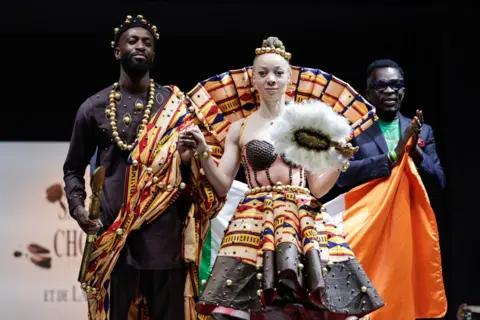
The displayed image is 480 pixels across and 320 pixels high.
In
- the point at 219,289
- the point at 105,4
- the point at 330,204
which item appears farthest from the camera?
the point at 105,4

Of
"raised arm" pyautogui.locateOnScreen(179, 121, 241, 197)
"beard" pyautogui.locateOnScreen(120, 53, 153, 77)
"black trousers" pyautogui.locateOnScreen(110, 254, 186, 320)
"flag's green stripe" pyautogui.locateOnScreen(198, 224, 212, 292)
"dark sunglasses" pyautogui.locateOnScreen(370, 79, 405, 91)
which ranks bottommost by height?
"black trousers" pyautogui.locateOnScreen(110, 254, 186, 320)

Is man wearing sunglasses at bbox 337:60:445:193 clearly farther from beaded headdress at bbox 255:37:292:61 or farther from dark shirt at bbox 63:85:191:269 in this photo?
dark shirt at bbox 63:85:191:269

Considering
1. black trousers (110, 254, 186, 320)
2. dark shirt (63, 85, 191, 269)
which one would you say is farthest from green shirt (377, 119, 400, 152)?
black trousers (110, 254, 186, 320)

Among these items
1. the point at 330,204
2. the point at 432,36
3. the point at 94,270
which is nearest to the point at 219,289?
the point at 94,270

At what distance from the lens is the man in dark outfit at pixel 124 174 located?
4383 millimetres

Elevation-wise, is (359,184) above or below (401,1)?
below

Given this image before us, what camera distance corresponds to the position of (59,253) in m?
6.43

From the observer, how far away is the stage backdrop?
6.34 metres

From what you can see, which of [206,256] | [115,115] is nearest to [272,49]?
[115,115]

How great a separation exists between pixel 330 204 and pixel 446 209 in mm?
1462

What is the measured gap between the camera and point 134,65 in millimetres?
4543

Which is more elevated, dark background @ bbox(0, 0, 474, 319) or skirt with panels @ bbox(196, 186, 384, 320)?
dark background @ bbox(0, 0, 474, 319)

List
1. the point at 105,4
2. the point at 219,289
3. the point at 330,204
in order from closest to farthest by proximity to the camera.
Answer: the point at 219,289 < the point at 330,204 < the point at 105,4

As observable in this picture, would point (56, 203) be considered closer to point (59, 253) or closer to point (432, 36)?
point (59, 253)
